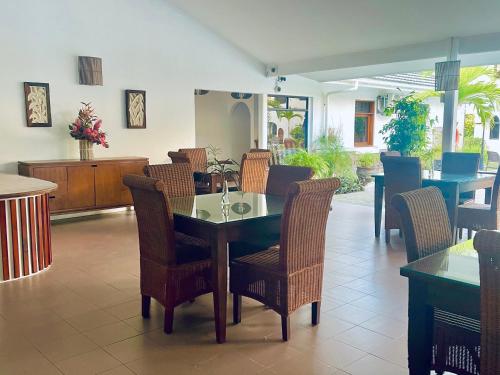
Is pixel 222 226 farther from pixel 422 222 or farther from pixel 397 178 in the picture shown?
pixel 397 178

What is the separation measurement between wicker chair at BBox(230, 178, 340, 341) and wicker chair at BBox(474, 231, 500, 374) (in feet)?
4.45

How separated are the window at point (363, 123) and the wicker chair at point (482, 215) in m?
6.98

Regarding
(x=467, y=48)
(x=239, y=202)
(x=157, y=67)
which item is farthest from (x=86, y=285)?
(x=467, y=48)

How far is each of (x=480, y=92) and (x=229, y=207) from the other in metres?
6.08

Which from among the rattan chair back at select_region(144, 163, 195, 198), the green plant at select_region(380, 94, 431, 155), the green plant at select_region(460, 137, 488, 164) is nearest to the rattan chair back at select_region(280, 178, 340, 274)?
A: the rattan chair back at select_region(144, 163, 195, 198)

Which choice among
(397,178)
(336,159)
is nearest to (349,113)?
(336,159)

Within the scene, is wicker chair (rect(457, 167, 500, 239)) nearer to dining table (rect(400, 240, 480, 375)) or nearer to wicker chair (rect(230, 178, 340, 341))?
wicker chair (rect(230, 178, 340, 341))

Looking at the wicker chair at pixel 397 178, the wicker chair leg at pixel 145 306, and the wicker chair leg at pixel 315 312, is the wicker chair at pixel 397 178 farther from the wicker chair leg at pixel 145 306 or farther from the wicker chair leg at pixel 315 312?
the wicker chair leg at pixel 145 306

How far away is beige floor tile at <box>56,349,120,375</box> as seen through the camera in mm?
2580

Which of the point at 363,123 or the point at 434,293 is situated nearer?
the point at 434,293

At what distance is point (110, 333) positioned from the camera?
305 cm

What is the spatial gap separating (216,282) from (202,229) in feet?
1.10

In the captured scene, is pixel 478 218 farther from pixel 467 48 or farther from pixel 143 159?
pixel 143 159

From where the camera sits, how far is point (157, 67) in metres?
7.48
